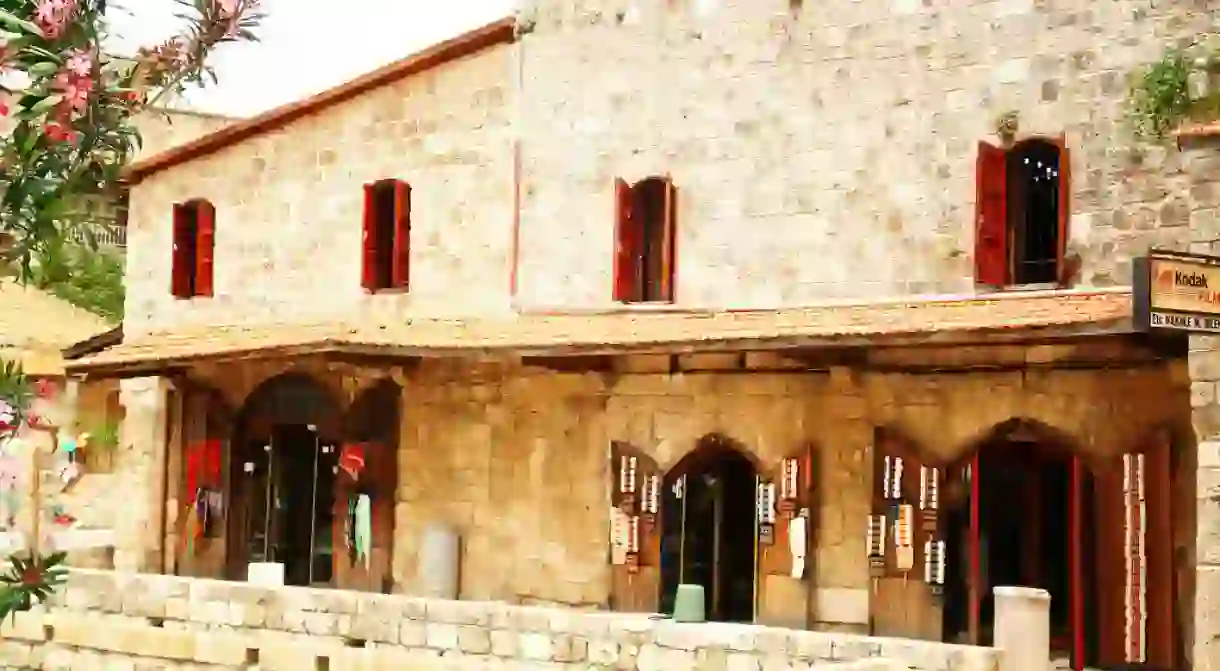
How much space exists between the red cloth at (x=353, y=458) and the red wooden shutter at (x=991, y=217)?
23.4 feet

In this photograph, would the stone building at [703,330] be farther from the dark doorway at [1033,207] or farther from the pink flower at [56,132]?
the pink flower at [56,132]

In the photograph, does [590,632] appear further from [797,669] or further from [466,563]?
[466,563]

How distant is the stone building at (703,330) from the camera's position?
14.1m

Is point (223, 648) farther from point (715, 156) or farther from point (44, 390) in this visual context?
point (44, 390)

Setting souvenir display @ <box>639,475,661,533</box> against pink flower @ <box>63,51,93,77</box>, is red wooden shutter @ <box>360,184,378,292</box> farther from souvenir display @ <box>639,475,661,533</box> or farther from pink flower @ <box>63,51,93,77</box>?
pink flower @ <box>63,51,93,77</box>

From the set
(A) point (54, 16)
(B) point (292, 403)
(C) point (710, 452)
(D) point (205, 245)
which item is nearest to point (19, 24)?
(A) point (54, 16)

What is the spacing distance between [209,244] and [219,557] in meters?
3.87

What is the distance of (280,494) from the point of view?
19.9 m

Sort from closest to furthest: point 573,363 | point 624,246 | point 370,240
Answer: point 573,363 < point 624,246 < point 370,240

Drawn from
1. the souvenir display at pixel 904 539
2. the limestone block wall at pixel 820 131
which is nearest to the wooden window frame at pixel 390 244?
the limestone block wall at pixel 820 131

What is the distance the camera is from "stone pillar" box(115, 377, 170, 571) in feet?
64.3

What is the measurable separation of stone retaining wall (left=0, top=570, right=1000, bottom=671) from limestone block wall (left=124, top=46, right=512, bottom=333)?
396cm

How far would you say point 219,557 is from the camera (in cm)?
1969

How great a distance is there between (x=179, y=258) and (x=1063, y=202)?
37.4ft
